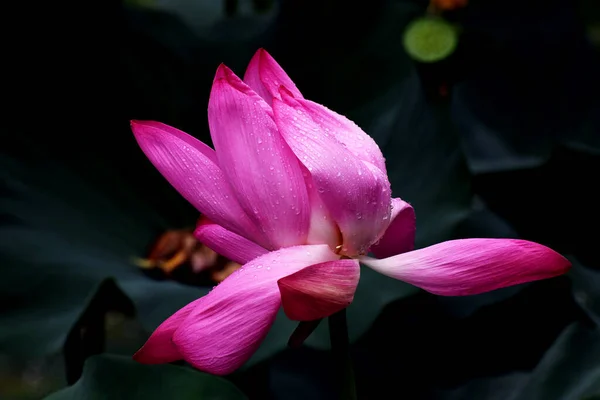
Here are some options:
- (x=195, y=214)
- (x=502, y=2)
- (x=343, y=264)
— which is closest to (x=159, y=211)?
(x=195, y=214)

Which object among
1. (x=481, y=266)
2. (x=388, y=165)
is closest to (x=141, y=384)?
(x=481, y=266)

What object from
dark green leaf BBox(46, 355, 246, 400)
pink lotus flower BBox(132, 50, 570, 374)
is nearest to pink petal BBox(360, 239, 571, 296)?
pink lotus flower BBox(132, 50, 570, 374)

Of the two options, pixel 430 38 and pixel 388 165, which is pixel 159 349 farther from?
pixel 430 38

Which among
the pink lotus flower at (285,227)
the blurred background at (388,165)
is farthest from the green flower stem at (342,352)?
the blurred background at (388,165)

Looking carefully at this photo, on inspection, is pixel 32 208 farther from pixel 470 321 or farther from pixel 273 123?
pixel 273 123

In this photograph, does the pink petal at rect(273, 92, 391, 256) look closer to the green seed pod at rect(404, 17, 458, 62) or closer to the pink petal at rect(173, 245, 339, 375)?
the pink petal at rect(173, 245, 339, 375)
